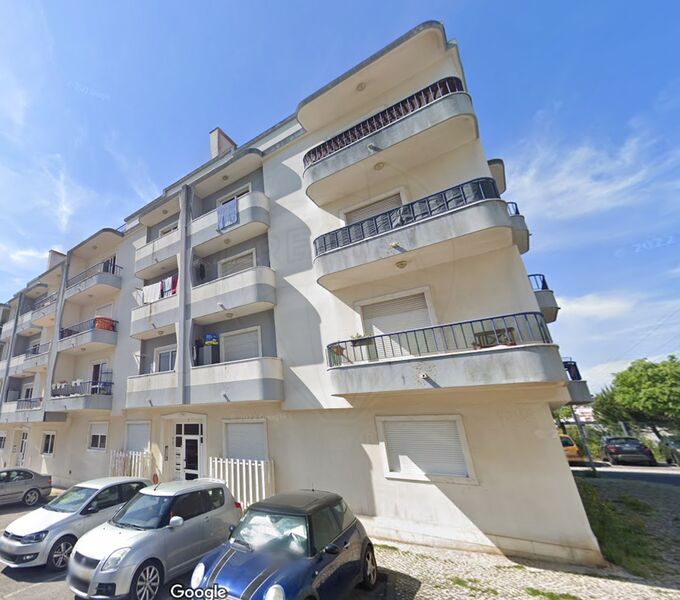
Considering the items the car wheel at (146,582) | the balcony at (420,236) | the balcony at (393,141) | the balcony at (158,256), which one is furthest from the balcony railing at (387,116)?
the car wheel at (146,582)

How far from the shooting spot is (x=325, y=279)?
9492 millimetres

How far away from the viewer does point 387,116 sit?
31.1ft

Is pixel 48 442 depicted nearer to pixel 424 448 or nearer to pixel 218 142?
pixel 218 142

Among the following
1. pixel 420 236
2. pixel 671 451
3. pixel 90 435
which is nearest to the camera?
pixel 420 236

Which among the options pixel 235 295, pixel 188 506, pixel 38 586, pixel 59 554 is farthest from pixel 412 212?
pixel 38 586

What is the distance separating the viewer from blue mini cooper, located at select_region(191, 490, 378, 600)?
3.94 meters

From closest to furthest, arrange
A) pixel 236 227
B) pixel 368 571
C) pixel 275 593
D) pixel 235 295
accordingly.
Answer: pixel 275 593, pixel 368 571, pixel 235 295, pixel 236 227

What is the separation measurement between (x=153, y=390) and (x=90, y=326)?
711 cm

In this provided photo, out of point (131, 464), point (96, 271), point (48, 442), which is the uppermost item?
point (96, 271)

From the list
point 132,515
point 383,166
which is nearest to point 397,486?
point 132,515

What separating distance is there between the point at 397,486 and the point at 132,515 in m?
6.00

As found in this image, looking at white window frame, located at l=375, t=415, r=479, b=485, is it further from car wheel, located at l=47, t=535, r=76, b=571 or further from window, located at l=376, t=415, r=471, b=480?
car wheel, located at l=47, t=535, r=76, b=571

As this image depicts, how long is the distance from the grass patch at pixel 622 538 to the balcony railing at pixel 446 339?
14.7 feet

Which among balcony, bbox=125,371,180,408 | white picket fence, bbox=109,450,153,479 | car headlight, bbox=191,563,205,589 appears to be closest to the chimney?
balcony, bbox=125,371,180,408
